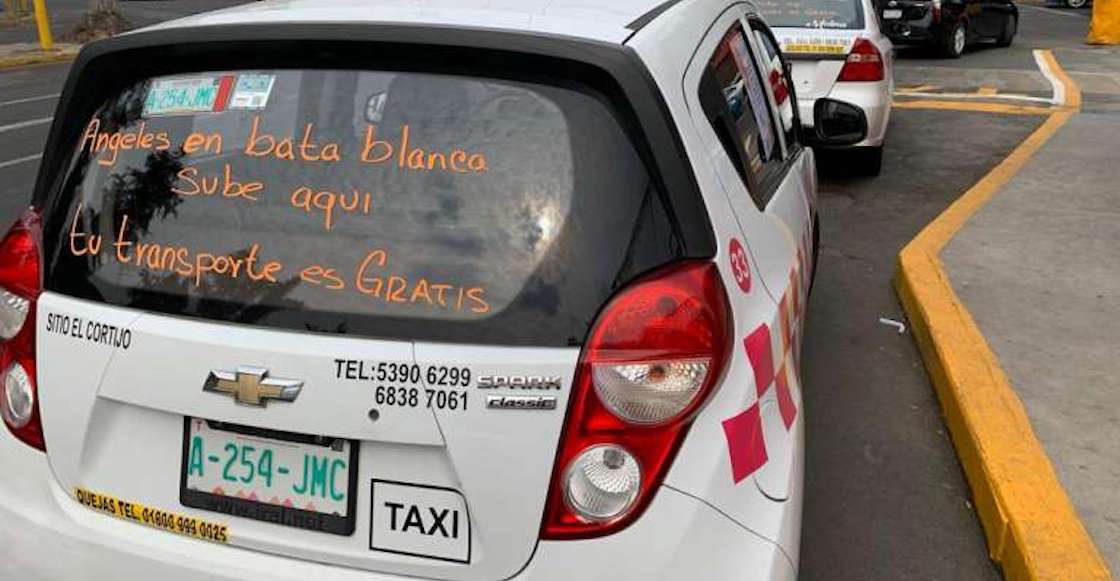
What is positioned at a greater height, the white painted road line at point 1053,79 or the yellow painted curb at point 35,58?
the yellow painted curb at point 35,58

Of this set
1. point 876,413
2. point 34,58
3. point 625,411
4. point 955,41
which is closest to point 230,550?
point 625,411

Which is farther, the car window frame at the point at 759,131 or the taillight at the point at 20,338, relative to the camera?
the car window frame at the point at 759,131

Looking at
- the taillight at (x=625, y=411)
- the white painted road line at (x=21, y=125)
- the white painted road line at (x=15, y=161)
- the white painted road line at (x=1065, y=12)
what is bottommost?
the white painted road line at (x=1065, y=12)

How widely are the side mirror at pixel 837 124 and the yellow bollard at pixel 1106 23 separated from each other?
18116 millimetres

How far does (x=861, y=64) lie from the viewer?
783 centimetres

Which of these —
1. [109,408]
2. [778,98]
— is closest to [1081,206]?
[778,98]

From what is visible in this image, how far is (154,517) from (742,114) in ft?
5.87

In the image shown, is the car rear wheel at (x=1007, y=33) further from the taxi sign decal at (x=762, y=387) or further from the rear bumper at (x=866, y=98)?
the taxi sign decal at (x=762, y=387)

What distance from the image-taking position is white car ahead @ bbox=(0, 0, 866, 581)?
186 centimetres

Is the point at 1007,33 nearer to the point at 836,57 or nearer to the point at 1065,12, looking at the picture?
the point at 836,57

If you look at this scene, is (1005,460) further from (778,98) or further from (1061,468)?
(778,98)

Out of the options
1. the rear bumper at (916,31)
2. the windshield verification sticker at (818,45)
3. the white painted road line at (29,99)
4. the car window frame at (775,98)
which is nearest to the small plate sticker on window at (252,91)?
the car window frame at (775,98)

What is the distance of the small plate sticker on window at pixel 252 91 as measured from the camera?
212 centimetres

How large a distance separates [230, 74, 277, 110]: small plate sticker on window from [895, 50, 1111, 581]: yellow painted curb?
2.32 meters
